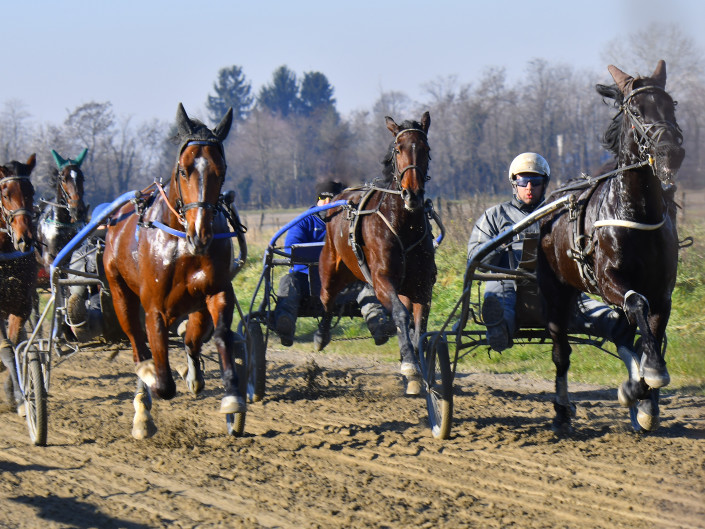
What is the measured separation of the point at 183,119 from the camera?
510 centimetres

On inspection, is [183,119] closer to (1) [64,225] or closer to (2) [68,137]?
(1) [64,225]

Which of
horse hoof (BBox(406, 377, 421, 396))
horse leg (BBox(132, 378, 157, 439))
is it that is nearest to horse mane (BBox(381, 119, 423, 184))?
horse hoof (BBox(406, 377, 421, 396))

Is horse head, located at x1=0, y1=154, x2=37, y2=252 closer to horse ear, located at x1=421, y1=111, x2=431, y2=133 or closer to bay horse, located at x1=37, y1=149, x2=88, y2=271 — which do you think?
bay horse, located at x1=37, y1=149, x2=88, y2=271

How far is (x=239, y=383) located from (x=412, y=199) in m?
1.80

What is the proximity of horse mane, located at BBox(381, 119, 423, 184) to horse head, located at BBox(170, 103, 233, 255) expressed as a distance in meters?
1.61

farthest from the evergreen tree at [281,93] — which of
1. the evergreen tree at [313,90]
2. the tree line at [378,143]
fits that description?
the tree line at [378,143]

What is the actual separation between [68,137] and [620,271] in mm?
31942

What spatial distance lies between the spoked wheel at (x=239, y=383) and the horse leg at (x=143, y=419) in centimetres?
50

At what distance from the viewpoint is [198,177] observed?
4.93 m

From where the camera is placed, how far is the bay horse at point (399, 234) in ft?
19.9

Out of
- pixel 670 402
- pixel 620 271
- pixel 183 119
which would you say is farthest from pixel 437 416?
pixel 183 119

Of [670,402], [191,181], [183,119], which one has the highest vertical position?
[183,119]

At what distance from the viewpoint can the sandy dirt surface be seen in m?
4.00

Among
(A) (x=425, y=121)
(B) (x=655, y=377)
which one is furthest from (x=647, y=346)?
(A) (x=425, y=121)
